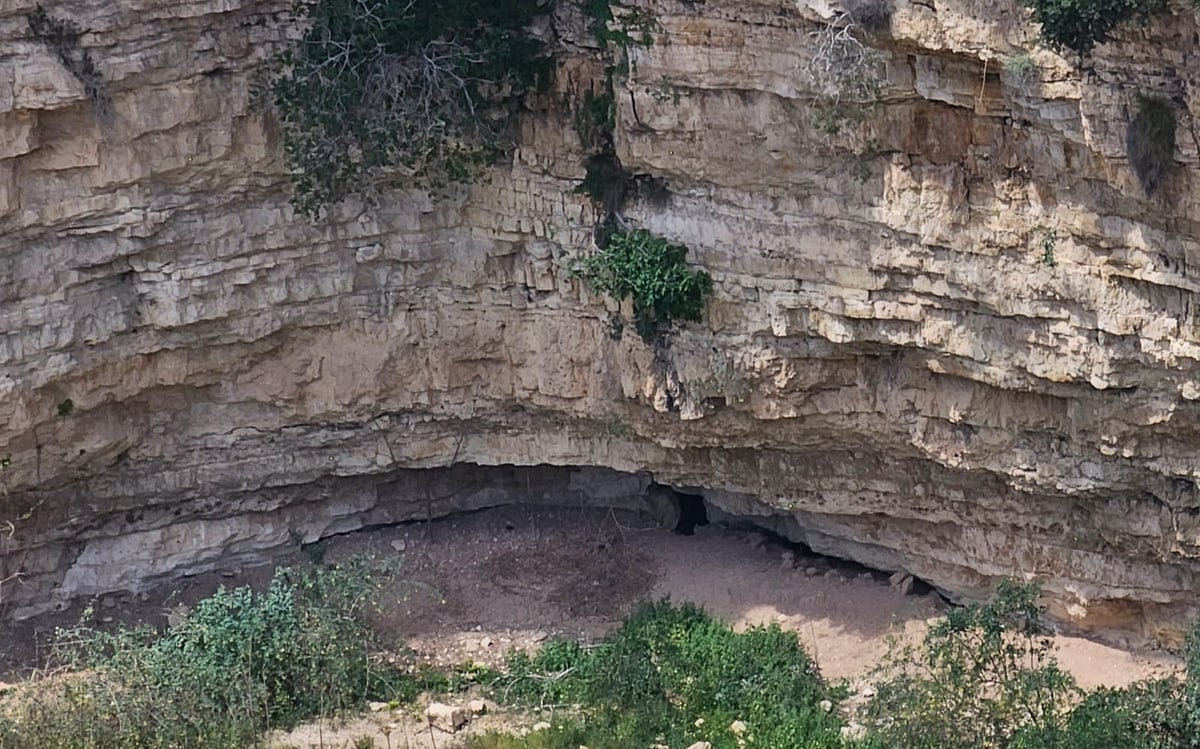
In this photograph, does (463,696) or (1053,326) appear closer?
(1053,326)

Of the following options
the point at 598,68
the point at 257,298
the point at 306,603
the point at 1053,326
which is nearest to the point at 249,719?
the point at 306,603

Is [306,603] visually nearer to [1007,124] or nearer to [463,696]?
[463,696]

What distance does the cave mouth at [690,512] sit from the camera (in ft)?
55.2

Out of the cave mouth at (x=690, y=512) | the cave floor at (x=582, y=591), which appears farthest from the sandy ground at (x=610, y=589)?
the cave mouth at (x=690, y=512)

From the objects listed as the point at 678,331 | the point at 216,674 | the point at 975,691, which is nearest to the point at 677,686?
the point at 975,691

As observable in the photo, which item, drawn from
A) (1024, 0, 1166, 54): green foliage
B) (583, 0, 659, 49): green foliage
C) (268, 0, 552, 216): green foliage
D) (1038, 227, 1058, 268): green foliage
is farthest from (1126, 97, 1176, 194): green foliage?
(268, 0, 552, 216): green foliage

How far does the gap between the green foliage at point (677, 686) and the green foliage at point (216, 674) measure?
1.62 meters

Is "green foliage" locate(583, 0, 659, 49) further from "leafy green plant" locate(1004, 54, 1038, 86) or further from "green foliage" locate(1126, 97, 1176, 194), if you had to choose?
"green foliage" locate(1126, 97, 1176, 194)

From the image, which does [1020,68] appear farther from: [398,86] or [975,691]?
[398,86]

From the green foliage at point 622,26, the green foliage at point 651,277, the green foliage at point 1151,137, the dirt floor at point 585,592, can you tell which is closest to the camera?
the green foliage at point 1151,137

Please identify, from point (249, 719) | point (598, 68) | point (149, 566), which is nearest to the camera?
point (249, 719)

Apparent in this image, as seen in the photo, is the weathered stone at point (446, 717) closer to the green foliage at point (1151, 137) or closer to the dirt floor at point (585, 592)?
the dirt floor at point (585, 592)

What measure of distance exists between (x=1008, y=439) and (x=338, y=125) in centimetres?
695

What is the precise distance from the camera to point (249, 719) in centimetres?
1280
